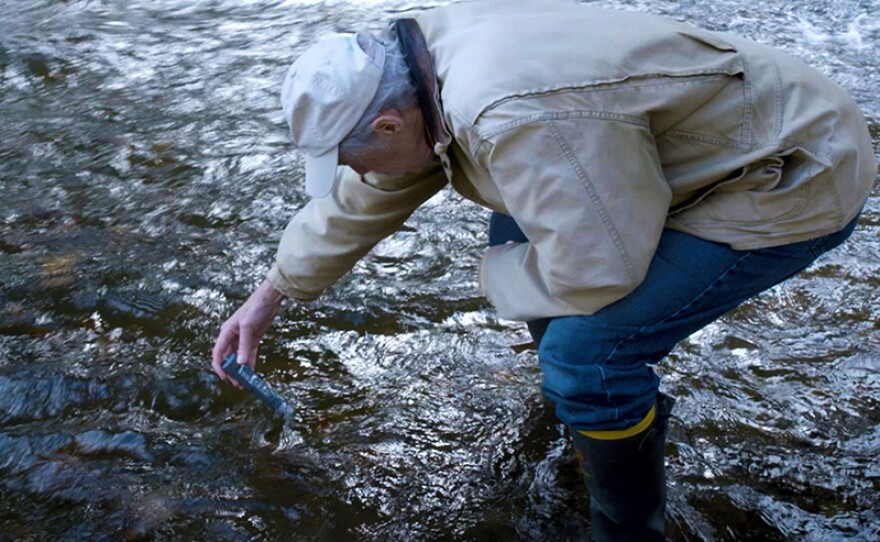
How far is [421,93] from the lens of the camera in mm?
1879

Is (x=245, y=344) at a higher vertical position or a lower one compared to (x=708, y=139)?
lower

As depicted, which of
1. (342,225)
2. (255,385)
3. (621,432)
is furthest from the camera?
(255,385)

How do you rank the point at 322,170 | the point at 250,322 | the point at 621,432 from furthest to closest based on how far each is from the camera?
the point at 250,322
the point at 621,432
the point at 322,170

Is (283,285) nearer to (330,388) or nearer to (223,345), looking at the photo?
(223,345)

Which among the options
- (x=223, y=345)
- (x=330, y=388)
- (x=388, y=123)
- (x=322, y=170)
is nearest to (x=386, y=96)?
(x=388, y=123)

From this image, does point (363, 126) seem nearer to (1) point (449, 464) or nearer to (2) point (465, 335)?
(1) point (449, 464)

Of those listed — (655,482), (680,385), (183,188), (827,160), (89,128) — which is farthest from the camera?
(89,128)

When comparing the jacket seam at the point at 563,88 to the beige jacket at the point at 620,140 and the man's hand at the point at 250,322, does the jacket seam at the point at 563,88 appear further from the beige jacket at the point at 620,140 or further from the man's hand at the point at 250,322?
the man's hand at the point at 250,322

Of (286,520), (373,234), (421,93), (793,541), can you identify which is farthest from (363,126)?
(793,541)

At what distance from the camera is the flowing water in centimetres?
262

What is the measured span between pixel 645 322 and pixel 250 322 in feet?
3.28

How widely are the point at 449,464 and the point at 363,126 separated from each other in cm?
122

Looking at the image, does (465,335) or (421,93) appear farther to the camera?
(465,335)

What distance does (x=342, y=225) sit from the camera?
7.72ft
